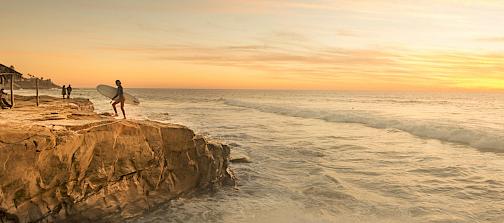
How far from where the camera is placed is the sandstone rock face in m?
7.10

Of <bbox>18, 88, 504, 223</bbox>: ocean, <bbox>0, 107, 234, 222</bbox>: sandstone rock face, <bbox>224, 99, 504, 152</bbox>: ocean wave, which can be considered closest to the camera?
<bbox>0, 107, 234, 222</bbox>: sandstone rock face

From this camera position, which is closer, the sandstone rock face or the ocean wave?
the sandstone rock face

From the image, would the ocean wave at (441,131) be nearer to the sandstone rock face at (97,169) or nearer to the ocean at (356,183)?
the ocean at (356,183)

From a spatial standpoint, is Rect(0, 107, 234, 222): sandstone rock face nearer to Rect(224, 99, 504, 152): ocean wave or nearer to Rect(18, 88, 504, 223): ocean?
Rect(18, 88, 504, 223): ocean

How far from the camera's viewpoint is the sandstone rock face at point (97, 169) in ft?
23.3

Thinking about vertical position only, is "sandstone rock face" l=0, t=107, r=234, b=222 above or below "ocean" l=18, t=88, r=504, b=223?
above

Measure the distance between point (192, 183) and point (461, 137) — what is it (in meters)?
19.3

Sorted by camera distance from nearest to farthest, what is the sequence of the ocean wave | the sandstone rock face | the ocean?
the sandstone rock face < the ocean < the ocean wave

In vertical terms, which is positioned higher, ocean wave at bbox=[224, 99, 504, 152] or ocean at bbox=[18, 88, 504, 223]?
ocean wave at bbox=[224, 99, 504, 152]

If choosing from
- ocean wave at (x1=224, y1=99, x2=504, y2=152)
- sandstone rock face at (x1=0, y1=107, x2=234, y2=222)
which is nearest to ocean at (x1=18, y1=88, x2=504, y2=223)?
ocean wave at (x1=224, y1=99, x2=504, y2=152)

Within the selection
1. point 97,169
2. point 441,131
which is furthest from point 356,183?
point 441,131

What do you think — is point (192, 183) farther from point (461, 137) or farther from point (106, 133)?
point (461, 137)

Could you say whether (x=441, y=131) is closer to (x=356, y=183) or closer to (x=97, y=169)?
(x=356, y=183)

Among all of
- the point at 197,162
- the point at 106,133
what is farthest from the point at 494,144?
the point at 106,133
